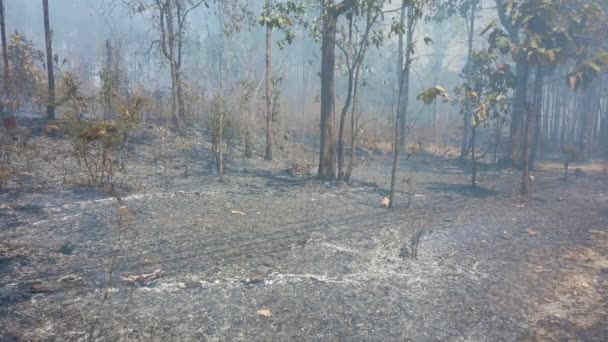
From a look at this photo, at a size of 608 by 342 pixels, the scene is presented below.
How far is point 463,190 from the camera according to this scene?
34.4 ft

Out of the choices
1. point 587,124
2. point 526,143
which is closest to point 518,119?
point 587,124

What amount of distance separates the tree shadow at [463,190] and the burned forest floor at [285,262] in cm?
29

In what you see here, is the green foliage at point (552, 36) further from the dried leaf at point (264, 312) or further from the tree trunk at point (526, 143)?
the dried leaf at point (264, 312)

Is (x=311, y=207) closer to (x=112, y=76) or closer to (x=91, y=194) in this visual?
(x=91, y=194)

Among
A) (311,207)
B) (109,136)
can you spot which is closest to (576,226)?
(311,207)

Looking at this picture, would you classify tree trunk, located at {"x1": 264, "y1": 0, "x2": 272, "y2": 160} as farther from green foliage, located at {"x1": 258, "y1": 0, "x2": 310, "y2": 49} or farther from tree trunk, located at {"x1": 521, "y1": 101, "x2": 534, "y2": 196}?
tree trunk, located at {"x1": 521, "y1": 101, "x2": 534, "y2": 196}

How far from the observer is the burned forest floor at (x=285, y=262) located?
3939 mm

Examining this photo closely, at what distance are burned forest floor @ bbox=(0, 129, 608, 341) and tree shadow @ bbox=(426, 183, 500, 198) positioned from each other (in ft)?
0.95

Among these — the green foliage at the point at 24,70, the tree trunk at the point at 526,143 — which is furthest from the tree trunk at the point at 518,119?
the green foliage at the point at 24,70

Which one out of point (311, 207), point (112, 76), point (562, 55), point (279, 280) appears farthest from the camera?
point (562, 55)

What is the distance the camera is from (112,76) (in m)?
10.9

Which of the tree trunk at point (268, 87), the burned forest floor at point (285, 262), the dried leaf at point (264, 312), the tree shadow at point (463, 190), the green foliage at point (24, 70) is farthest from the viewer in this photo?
the green foliage at point (24, 70)

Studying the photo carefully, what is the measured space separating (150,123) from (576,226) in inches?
463

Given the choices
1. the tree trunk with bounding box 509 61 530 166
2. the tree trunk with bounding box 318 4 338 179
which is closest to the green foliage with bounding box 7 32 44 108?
the tree trunk with bounding box 318 4 338 179
